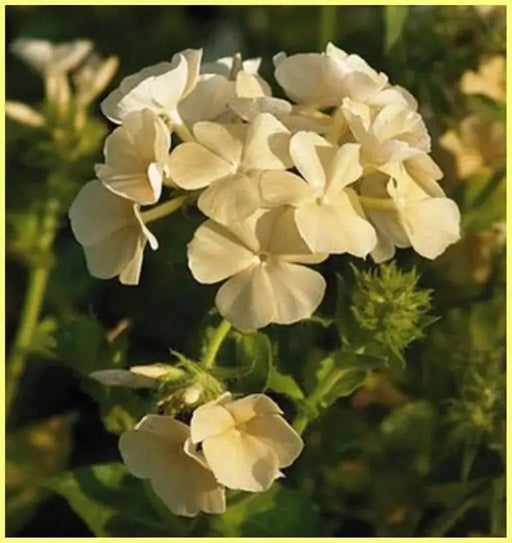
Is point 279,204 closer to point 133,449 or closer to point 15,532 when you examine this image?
point 133,449

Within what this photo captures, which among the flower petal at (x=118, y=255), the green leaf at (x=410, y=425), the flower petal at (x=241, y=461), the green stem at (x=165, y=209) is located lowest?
the green leaf at (x=410, y=425)

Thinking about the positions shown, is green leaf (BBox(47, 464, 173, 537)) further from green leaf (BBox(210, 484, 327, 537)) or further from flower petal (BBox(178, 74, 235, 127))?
flower petal (BBox(178, 74, 235, 127))

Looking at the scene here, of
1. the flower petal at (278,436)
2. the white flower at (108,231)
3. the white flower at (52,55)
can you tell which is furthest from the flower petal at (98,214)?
the white flower at (52,55)

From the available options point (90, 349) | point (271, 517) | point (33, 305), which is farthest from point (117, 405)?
point (33, 305)

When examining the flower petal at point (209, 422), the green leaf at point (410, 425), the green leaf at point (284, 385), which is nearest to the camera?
the flower petal at point (209, 422)

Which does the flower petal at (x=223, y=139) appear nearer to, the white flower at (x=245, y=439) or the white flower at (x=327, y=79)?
the white flower at (x=327, y=79)

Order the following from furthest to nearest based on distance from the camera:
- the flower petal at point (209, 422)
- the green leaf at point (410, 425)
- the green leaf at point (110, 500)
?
the green leaf at point (410, 425) → the green leaf at point (110, 500) → the flower petal at point (209, 422)

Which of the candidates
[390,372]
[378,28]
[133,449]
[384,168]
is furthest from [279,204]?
[378,28]
